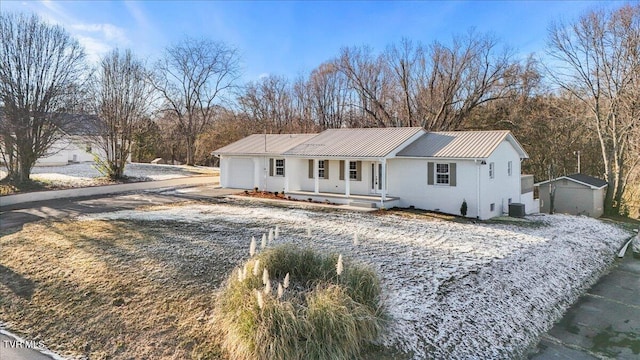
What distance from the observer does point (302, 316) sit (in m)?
4.96

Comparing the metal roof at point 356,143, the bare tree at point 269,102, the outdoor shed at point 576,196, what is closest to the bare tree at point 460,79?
the outdoor shed at point 576,196

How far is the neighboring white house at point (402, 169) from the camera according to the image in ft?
51.8

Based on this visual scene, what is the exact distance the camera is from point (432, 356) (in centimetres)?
526

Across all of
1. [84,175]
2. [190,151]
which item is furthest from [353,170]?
[190,151]

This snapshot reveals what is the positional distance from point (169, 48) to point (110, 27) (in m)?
26.8

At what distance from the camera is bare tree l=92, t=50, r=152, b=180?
960 inches

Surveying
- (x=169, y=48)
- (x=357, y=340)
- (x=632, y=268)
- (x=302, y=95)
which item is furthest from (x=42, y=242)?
(x=169, y=48)

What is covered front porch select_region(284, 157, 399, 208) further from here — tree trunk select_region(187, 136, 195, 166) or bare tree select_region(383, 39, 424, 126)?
tree trunk select_region(187, 136, 195, 166)

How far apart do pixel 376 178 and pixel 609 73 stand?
14387mm

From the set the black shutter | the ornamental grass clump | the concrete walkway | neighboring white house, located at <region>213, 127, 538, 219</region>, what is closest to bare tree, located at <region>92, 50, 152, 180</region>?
neighboring white house, located at <region>213, 127, 538, 219</region>

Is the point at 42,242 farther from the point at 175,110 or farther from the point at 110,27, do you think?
the point at 175,110

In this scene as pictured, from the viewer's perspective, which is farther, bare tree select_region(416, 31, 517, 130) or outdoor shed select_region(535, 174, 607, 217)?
bare tree select_region(416, 31, 517, 130)

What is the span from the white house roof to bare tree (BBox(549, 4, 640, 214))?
670 centimetres

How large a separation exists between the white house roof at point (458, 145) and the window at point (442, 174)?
58cm
